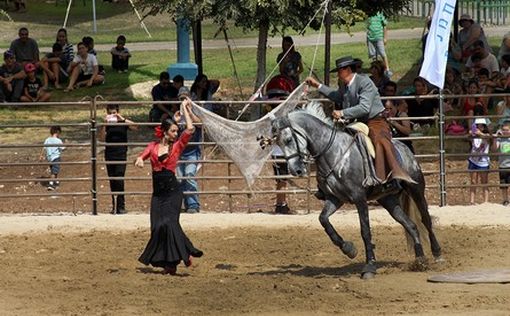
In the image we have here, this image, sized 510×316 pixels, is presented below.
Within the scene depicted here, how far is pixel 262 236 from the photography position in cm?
1658

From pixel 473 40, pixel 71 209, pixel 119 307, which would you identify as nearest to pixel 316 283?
pixel 119 307

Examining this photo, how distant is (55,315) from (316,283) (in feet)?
9.05

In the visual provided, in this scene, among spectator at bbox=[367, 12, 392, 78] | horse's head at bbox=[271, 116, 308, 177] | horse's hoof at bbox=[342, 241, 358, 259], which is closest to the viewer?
horse's head at bbox=[271, 116, 308, 177]

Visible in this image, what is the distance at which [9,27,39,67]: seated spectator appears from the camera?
Result: 1094 inches

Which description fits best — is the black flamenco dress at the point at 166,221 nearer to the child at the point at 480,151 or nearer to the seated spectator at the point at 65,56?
the child at the point at 480,151

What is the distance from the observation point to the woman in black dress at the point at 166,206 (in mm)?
14039

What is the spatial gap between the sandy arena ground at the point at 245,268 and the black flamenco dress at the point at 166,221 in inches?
8.8

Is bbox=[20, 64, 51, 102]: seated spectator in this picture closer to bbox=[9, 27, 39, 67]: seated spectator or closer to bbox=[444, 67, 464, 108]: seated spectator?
bbox=[9, 27, 39, 67]: seated spectator

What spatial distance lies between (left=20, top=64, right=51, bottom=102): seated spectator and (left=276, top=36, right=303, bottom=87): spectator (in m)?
5.89

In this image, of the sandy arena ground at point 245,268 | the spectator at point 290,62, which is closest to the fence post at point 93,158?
the sandy arena ground at point 245,268

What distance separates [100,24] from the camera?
4391 centimetres

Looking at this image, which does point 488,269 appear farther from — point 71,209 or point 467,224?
point 71,209

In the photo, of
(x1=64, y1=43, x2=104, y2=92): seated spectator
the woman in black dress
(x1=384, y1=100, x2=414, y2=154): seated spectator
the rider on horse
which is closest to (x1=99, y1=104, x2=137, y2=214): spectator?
(x1=384, y1=100, x2=414, y2=154): seated spectator

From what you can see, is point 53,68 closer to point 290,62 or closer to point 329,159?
point 290,62
